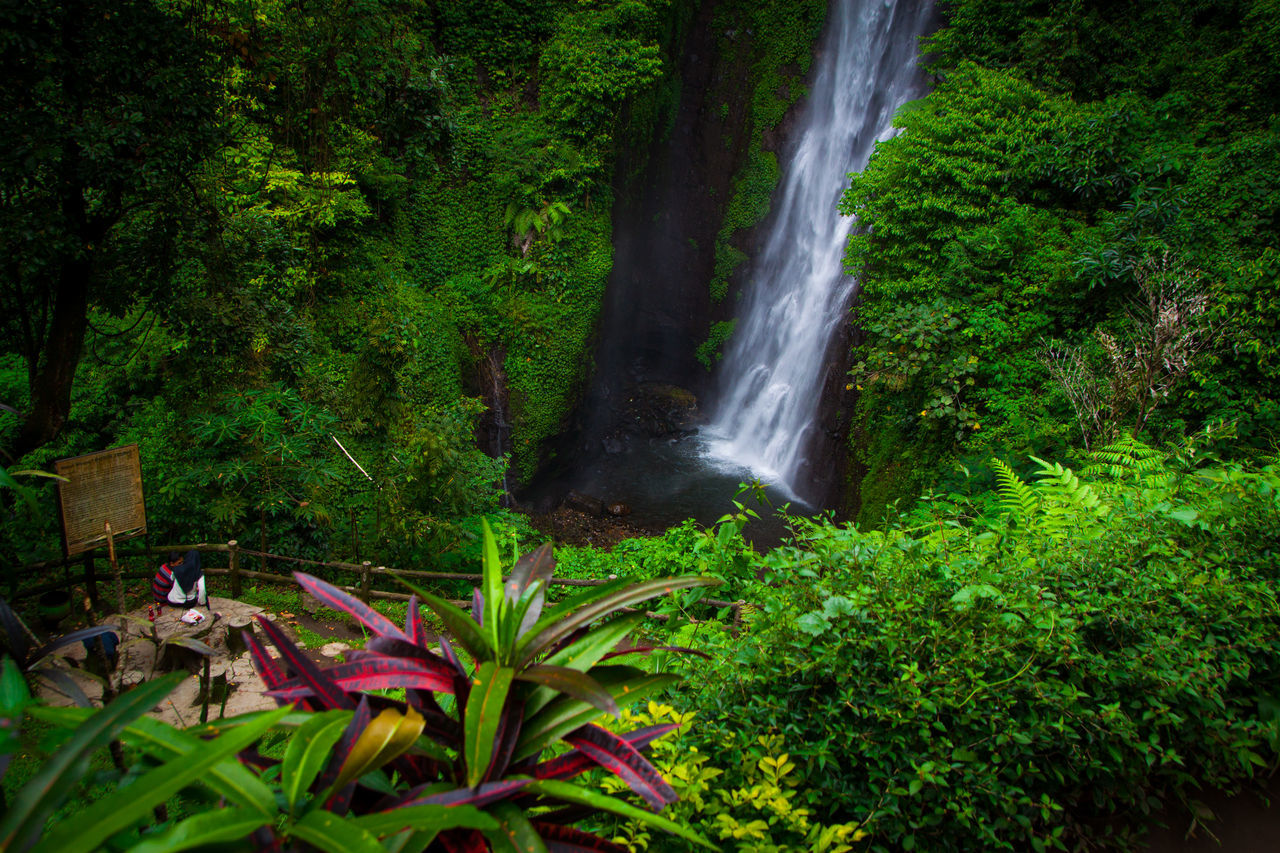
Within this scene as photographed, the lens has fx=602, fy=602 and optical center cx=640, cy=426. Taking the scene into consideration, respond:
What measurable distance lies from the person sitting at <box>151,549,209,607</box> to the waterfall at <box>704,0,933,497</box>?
10.3m

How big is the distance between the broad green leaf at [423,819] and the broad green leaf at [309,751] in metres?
0.12

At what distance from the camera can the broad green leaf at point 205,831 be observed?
838mm

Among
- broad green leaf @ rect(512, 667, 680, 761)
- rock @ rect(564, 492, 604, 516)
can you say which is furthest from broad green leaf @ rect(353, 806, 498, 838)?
rock @ rect(564, 492, 604, 516)

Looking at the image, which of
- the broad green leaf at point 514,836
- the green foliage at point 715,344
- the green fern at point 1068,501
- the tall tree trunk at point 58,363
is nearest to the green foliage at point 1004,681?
the green fern at point 1068,501

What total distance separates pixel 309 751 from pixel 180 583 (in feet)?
15.4

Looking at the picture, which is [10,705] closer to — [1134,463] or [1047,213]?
[1134,463]

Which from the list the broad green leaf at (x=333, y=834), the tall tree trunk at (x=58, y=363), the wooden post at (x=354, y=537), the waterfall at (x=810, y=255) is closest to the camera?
the broad green leaf at (x=333, y=834)

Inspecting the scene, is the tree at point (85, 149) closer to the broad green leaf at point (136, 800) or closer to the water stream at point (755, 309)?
the broad green leaf at point (136, 800)

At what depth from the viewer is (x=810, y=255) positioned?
1445 centimetres

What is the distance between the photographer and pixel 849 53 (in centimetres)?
1519

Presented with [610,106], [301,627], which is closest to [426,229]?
[610,106]

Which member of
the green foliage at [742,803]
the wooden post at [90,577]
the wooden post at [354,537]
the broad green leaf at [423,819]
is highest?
the broad green leaf at [423,819]

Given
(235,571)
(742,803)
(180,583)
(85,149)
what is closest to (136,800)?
(742,803)

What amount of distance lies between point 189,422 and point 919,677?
7160mm
